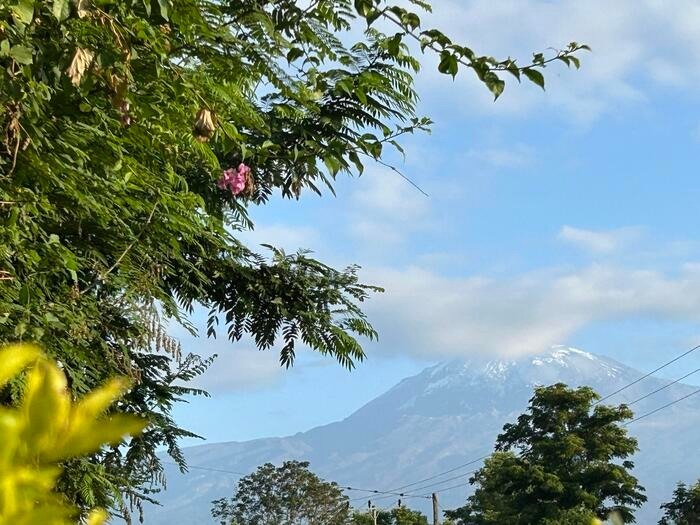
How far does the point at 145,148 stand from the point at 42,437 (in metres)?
4.61

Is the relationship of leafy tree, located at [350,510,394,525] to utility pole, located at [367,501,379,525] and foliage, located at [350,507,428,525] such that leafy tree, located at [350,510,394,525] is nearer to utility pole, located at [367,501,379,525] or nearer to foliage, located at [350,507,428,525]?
foliage, located at [350,507,428,525]

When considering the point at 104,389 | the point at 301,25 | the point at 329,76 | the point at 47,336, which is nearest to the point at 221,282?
the point at 47,336

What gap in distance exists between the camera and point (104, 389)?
506 millimetres

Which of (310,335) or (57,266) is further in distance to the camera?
(310,335)

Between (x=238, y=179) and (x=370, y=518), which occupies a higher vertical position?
(x=238, y=179)

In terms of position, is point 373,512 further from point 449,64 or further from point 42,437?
point 42,437

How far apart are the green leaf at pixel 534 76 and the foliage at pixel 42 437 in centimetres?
207

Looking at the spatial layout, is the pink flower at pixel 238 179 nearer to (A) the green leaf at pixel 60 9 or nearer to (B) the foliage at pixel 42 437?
(A) the green leaf at pixel 60 9

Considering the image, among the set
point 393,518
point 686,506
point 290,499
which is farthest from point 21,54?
point 393,518

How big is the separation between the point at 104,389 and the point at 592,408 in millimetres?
43688

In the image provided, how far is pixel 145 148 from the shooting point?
16.1 ft

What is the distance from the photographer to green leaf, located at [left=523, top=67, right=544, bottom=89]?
2.39 m

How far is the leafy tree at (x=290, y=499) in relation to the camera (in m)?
51.6

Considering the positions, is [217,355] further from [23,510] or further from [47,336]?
[23,510]
